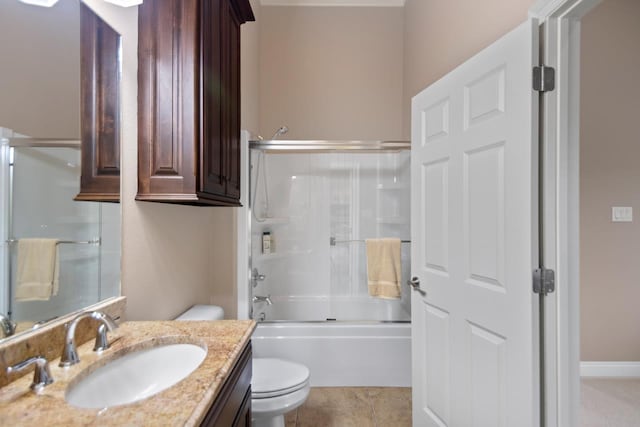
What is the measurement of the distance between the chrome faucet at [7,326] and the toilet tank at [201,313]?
863 mm

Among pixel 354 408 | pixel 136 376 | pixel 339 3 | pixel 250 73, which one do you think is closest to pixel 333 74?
pixel 339 3

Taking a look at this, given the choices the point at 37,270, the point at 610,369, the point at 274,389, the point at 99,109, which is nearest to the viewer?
the point at 37,270

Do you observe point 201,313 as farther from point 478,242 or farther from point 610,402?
point 610,402

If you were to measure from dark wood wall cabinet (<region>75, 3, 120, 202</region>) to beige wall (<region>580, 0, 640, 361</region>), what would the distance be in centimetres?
297

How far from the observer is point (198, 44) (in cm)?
118

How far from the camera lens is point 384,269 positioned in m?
2.39

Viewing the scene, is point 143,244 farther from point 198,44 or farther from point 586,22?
point 586,22

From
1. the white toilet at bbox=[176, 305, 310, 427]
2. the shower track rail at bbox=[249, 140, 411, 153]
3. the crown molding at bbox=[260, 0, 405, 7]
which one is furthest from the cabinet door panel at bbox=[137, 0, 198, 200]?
the crown molding at bbox=[260, 0, 405, 7]

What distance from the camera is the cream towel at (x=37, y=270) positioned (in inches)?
30.1

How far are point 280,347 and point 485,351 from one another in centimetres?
137

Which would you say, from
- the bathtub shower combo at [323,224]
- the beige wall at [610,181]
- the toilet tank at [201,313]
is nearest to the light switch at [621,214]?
the beige wall at [610,181]

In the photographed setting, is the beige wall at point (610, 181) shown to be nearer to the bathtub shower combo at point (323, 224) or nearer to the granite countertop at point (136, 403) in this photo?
the bathtub shower combo at point (323, 224)

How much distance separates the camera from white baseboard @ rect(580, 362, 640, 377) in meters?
2.29

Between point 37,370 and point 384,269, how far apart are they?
6.67 feet
